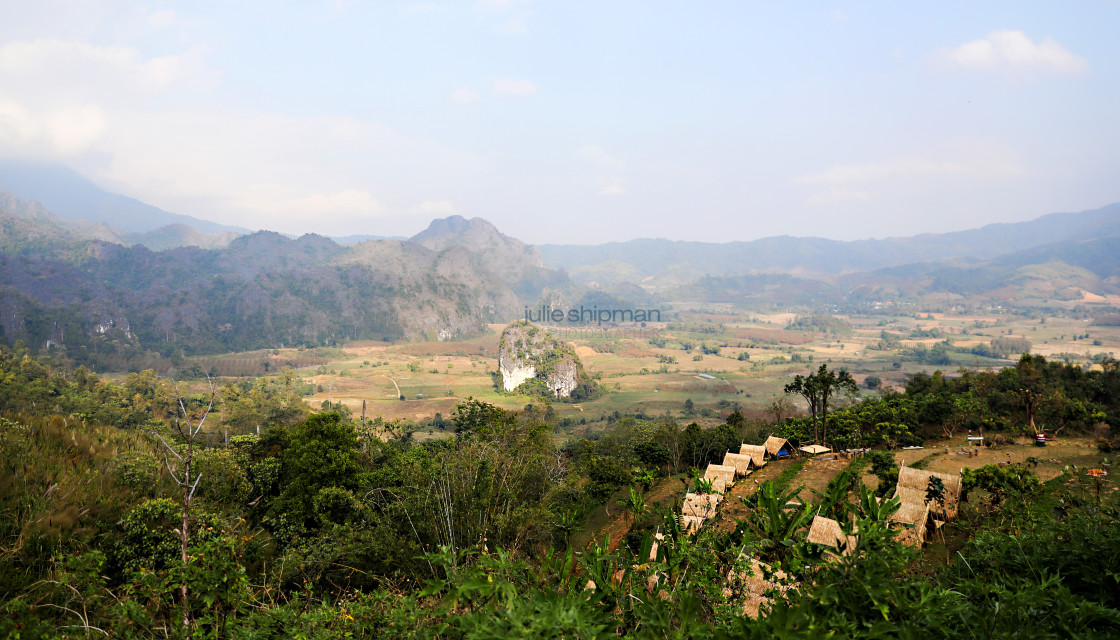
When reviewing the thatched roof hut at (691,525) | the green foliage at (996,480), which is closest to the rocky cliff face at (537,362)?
A: the green foliage at (996,480)

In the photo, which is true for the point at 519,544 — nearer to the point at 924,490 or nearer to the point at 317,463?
the point at 924,490

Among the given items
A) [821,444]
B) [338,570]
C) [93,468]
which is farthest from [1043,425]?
[93,468]

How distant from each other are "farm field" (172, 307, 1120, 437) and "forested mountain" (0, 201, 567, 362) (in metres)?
15.0

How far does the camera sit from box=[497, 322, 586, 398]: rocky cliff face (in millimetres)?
78438

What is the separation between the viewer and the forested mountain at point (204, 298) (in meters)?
86.6

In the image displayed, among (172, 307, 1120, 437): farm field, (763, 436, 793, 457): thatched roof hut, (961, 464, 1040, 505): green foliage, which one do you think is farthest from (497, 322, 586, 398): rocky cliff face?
(961, 464, 1040, 505): green foliage

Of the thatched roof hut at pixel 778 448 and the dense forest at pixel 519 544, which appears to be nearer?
the dense forest at pixel 519 544

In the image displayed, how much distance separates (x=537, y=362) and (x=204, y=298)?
105m

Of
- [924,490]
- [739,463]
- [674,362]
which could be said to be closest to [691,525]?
[924,490]

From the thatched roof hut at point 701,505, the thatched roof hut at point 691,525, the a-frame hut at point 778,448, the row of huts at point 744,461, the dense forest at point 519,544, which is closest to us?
the dense forest at point 519,544

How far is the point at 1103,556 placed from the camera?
255 centimetres

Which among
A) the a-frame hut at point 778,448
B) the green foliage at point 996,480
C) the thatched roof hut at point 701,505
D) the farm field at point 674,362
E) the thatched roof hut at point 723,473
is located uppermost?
the thatched roof hut at point 701,505

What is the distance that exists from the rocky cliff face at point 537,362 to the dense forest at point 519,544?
51.5 metres

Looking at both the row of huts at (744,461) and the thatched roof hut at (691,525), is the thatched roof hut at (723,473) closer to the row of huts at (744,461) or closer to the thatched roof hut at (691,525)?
the row of huts at (744,461)
